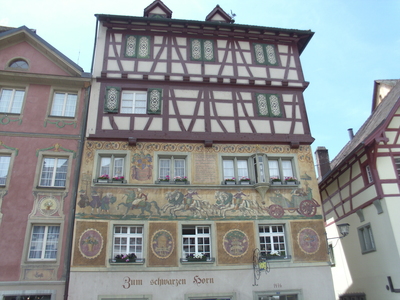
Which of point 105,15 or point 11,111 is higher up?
point 105,15

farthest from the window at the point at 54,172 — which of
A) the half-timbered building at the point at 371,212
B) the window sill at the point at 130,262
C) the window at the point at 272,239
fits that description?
the half-timbered building at the point at 371,212

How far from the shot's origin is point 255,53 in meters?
16.7

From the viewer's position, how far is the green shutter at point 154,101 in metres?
14.6

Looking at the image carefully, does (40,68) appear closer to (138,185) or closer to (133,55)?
(133,55)

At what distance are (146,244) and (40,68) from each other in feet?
26.9

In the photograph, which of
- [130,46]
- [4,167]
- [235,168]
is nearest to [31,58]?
[130,46]

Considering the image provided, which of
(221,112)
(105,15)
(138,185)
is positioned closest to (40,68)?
(105,15)

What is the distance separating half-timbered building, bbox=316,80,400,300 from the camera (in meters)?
13.5

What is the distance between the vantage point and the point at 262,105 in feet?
50.5

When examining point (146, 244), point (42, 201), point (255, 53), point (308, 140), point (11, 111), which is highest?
point (255, 53)

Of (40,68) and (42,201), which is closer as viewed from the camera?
(42,201)

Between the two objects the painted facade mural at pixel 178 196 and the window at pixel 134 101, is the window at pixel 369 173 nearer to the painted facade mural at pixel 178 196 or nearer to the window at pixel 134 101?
the painted facade mural at pixel 178 196

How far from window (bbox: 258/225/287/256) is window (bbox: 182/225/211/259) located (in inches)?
73.1

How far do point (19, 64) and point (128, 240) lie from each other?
835 cm
